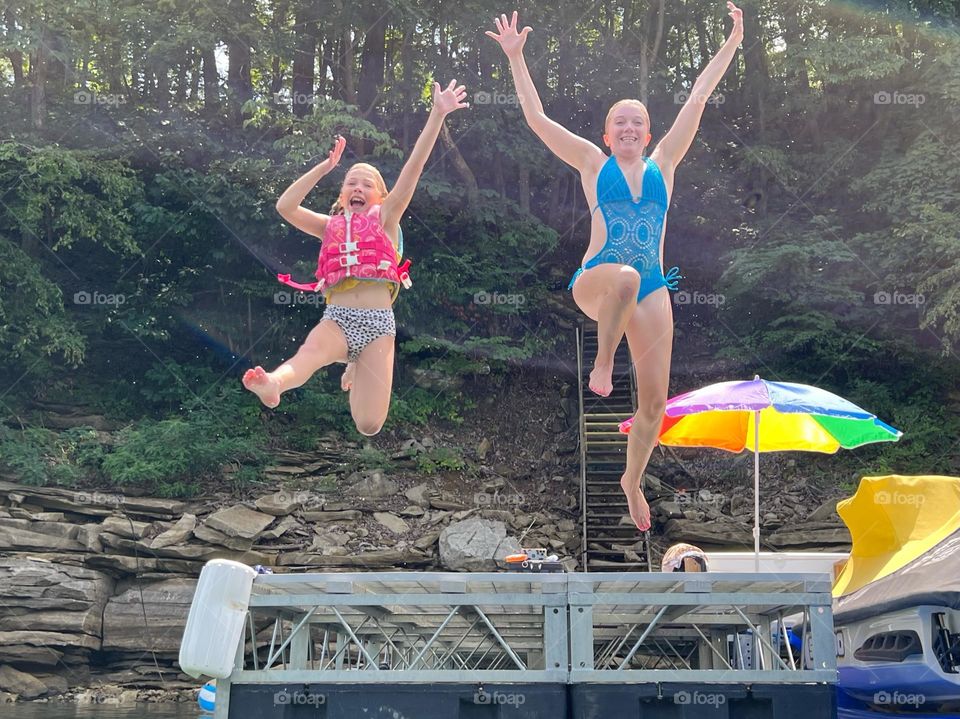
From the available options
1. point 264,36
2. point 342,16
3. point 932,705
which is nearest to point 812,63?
point 342,16

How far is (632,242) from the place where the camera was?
5812mm

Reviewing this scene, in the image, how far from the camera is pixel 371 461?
16719 millimetres

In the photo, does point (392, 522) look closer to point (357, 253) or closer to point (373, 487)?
point (373, 487)

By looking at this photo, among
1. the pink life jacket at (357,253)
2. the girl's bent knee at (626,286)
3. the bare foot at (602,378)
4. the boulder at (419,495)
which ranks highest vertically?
the boulder at (419,495)

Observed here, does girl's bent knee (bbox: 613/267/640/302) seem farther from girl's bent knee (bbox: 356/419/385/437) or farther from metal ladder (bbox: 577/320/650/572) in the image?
metal ladder (bbox: 577/320/650/572)

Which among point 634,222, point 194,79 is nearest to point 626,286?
point 634,222

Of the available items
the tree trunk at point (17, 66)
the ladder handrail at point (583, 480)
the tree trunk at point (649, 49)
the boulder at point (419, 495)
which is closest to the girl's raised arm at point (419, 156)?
the ladder handrail at point (583, 480)

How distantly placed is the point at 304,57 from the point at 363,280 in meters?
15.1

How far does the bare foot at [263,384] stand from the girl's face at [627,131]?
2167mm

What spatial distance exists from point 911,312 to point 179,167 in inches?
463

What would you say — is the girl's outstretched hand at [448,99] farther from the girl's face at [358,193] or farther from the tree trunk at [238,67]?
the tree trunk at [238,67]

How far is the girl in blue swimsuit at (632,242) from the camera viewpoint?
5.63 m

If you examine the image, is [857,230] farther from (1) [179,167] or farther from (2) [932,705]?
(2) [932,705]

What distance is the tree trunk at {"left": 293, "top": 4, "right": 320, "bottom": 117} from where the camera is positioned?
1878 centimetres
